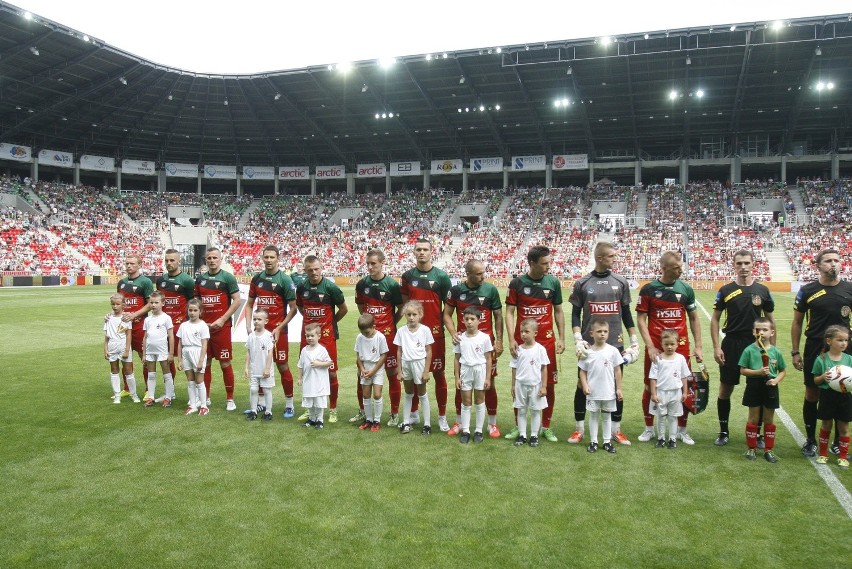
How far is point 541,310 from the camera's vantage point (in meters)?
6.97

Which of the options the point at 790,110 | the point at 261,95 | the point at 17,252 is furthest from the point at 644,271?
the point at 17,252

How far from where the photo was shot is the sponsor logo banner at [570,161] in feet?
172

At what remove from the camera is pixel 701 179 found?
53.0m

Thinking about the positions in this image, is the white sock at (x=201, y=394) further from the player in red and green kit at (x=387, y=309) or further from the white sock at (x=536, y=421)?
the white sock at (x=536, y=421)

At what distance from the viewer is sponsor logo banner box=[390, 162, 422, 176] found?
5862 centimetres

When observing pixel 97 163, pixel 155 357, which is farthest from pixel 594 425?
pixel 97 163

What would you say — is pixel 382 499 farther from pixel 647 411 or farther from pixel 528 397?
pixel 647 411

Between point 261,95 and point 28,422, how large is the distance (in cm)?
4465

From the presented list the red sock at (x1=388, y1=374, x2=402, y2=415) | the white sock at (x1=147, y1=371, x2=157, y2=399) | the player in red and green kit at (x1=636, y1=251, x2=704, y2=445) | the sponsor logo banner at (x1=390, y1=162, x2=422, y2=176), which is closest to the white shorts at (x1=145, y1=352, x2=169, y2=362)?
the white sock at (x1=147, y1=371, x2=157, y2=399)

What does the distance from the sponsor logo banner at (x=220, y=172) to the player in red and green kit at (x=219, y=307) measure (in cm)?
5773

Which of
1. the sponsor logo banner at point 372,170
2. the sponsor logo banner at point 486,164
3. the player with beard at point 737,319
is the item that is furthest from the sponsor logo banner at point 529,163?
the player with beard at point 737,319

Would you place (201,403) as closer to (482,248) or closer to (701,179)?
(482,248)

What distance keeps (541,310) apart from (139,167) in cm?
6151

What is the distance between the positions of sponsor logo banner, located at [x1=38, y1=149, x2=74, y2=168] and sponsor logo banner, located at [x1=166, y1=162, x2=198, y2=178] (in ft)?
29.0
